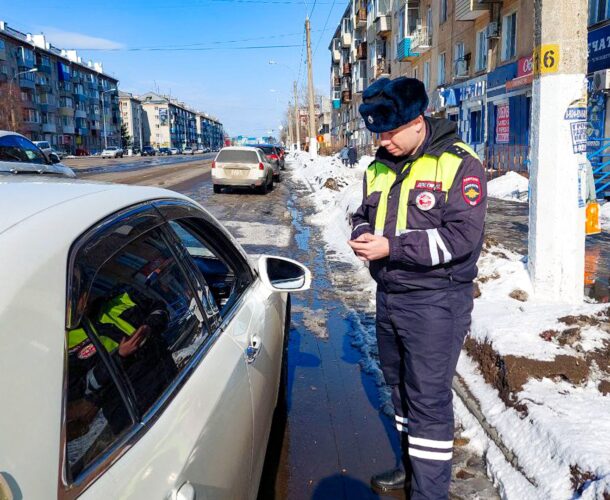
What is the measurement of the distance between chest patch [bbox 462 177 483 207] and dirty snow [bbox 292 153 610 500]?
4.04 ft

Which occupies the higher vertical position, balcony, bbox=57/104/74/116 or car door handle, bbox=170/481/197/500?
balcony, bbox=57/104/74/116

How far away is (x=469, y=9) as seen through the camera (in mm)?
22891

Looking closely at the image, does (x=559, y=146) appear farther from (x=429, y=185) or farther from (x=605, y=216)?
(x=605, y=216)

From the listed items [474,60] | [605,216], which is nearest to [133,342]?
[605,216]

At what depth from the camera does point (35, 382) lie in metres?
1.07

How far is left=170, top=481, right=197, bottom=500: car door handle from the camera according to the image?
1.30m

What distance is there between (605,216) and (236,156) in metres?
11.2

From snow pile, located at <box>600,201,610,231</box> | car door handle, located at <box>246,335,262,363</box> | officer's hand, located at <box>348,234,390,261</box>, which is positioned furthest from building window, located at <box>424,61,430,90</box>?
car door handle, located at <box>246,335,262,363</box>

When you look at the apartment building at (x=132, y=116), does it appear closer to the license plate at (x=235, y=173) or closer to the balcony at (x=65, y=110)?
the balcony at (x=65, y=110)

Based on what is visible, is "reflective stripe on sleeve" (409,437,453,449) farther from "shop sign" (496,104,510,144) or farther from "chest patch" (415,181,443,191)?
"shop sign" (496,104,510,144)

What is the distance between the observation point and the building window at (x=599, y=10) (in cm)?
1480

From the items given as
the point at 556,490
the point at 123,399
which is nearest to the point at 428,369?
the point at 556,490

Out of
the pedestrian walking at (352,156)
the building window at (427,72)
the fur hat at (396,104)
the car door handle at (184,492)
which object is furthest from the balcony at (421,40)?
the car door handle at (184,492)

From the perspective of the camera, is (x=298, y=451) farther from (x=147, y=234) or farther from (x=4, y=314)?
(x=4, y=314)
